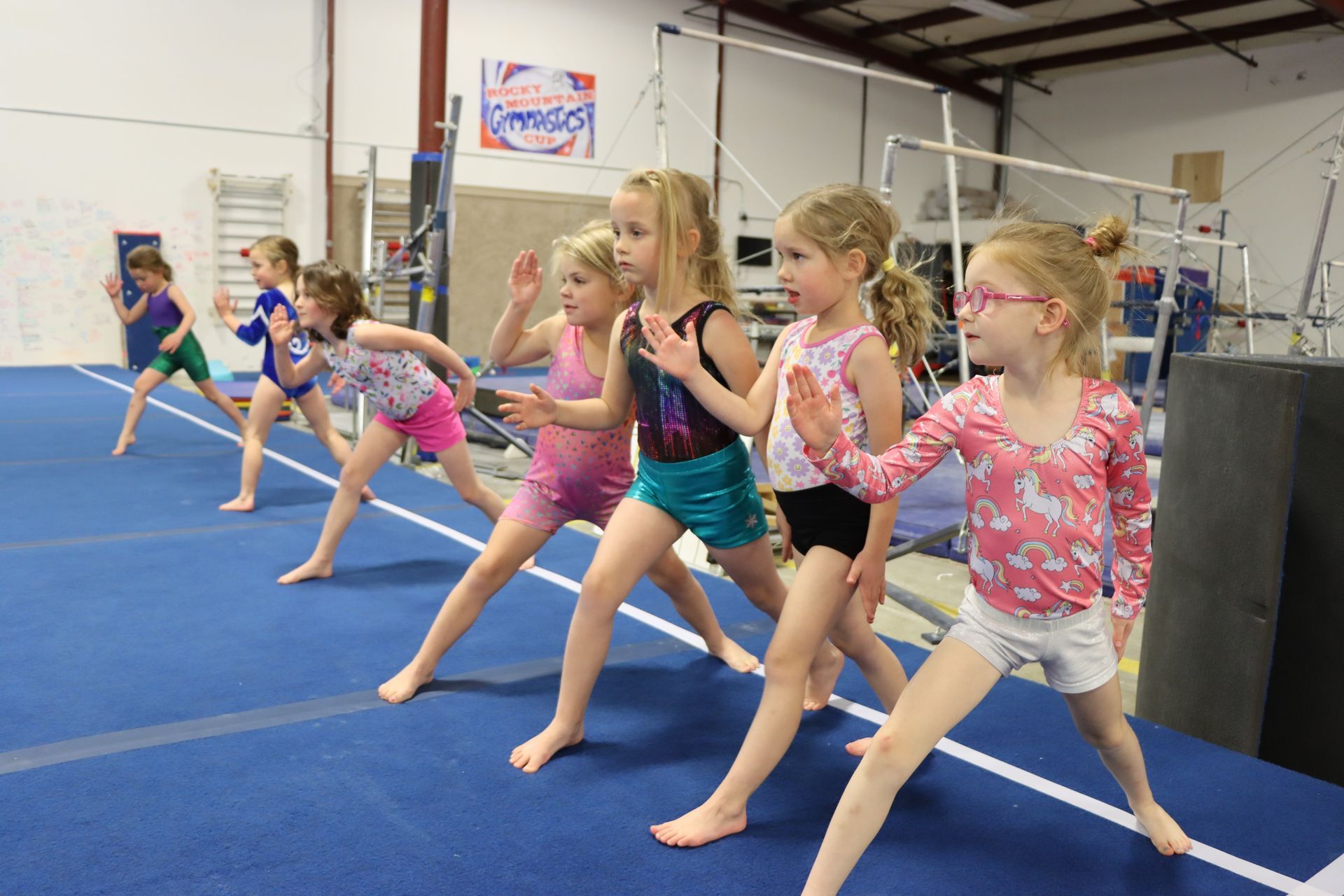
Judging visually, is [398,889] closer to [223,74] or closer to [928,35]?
[223,74]

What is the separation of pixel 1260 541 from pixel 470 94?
1108 centimetres

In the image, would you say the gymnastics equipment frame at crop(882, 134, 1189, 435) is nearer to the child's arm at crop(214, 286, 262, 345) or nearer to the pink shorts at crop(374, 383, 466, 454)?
the pink shorts at crop(374, 383, 466, 454)

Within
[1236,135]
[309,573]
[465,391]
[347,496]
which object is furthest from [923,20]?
[309,573]

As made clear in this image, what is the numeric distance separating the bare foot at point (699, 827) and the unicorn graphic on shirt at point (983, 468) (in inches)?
29.8

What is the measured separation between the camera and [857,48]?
1497 centimetres

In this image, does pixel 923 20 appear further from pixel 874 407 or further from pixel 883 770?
pixel 883 770

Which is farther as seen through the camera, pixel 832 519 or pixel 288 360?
pixel 288 360

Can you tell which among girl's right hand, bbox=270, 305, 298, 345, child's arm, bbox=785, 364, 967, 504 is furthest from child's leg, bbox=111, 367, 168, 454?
child's arm, bbox=785, 364, 967, 504

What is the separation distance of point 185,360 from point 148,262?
63 centimetres

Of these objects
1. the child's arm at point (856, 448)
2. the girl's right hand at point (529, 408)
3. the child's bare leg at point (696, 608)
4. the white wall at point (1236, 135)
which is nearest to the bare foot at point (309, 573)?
the child's bare leg at point (696, 608)

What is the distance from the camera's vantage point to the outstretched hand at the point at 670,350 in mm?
1919

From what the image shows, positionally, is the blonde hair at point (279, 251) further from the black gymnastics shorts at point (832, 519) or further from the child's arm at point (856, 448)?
the child's arm at point (856, 448)

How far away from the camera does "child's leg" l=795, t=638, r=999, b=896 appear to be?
1.56 m

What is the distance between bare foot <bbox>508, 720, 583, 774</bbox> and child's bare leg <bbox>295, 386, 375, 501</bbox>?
2728 millimetres
